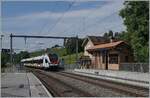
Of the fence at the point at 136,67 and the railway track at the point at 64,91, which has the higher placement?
the fence at the point at 136,67

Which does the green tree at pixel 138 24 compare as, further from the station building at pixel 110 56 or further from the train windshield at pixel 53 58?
the train windshield at pixel 53 58

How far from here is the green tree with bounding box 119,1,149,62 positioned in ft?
180

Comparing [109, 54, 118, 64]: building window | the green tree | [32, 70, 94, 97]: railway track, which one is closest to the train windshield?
[109, 54, 118, 64]: building window

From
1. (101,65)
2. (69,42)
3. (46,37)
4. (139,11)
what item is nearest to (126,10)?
(139,11)

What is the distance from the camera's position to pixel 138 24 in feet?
184

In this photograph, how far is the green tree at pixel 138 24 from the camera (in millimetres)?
54938

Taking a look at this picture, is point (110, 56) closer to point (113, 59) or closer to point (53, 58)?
point (113, 59)

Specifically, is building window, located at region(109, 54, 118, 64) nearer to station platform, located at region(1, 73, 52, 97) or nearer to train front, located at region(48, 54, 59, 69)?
train front, located at region(48, 54, 59, 69)

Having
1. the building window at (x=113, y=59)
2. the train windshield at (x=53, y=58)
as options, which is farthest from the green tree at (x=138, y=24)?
the train windshield at (x=53, y=58)

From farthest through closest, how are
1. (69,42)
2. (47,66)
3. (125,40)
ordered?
(69,42), (47,66), (125,40)

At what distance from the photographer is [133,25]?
188 feet

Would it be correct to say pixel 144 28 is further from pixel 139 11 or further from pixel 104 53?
pixel 104 53

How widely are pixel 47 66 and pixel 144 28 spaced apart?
64.5 feet

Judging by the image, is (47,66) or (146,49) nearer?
(146,49)
